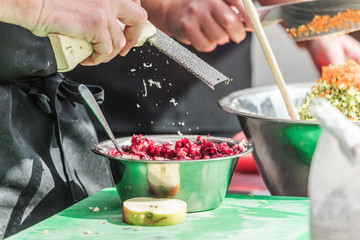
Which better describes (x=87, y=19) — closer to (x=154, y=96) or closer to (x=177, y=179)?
(x=177, y=179)

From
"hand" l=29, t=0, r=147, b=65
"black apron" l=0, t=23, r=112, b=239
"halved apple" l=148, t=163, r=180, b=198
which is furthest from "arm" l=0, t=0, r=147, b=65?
"halved apple" l=148, t=163, r=180, b=198

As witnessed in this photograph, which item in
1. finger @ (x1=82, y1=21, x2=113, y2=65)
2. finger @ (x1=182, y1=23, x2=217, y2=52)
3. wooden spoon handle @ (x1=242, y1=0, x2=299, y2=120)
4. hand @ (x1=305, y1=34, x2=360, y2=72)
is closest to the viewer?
finger @ (x1=82, y1=21, x2=113, y2=65)

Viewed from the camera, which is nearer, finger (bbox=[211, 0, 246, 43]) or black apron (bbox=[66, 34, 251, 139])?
finger (bbox=[211, 0, 246, 43])

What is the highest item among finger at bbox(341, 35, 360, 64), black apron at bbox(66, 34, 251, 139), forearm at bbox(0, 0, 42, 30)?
forearm at bbox(0, 0, 42, 30)

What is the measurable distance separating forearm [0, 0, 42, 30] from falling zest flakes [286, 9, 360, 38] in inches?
31.3

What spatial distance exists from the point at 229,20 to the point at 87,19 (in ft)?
2.22

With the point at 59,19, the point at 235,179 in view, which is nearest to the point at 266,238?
the point at 59,19

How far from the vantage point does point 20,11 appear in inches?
36.0

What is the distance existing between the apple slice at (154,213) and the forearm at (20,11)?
360mm

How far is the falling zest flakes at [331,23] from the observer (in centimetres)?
140

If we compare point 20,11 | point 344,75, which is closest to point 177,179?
point 20,11

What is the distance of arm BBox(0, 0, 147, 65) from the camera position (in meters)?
0.92

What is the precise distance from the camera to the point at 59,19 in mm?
960

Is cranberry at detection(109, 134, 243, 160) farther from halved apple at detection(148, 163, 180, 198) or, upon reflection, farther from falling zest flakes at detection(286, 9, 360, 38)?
falling zest flakes at detection(286, 9, 360, 38)
